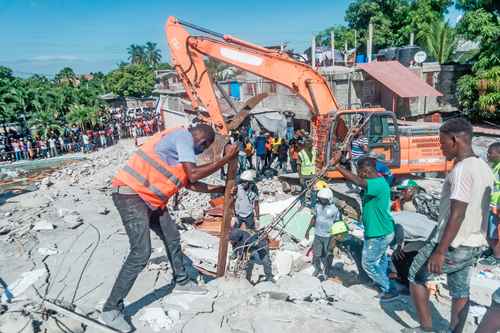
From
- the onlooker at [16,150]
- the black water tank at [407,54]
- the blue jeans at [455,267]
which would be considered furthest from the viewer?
the onlooker at [16,150]

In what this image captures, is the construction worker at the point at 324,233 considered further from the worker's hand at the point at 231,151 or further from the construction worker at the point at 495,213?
the worker's hand at the point at 231,151

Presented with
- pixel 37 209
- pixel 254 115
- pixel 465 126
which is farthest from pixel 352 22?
pixel 465 126

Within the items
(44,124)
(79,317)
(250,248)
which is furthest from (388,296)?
(44,124)

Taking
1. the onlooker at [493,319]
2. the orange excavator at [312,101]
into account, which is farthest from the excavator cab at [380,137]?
the onlooker at [493,319]

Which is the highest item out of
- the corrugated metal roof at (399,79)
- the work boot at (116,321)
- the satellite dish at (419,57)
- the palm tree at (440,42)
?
the palm tree at (440,42)

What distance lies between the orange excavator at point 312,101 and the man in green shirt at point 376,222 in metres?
3.31

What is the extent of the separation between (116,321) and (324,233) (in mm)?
2891

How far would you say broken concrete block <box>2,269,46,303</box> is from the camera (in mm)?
3785

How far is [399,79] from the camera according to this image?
13.1 m

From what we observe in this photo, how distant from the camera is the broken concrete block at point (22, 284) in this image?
12.4ft

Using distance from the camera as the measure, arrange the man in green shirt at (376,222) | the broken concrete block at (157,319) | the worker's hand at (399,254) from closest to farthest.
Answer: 1. the broken concrete block at (157,319)
2. the man in green shirt at (376,222)
3. the worker's hand at (399,254)

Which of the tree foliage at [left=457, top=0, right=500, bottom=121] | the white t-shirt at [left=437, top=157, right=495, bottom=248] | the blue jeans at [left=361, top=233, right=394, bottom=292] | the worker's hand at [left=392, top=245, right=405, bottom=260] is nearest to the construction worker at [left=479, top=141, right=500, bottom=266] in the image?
the worker's hand at [left=392, top=245, right=405, bottom=260]

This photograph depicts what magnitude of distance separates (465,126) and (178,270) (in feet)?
8.98

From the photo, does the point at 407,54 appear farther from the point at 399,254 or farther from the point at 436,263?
the point at 436,263
